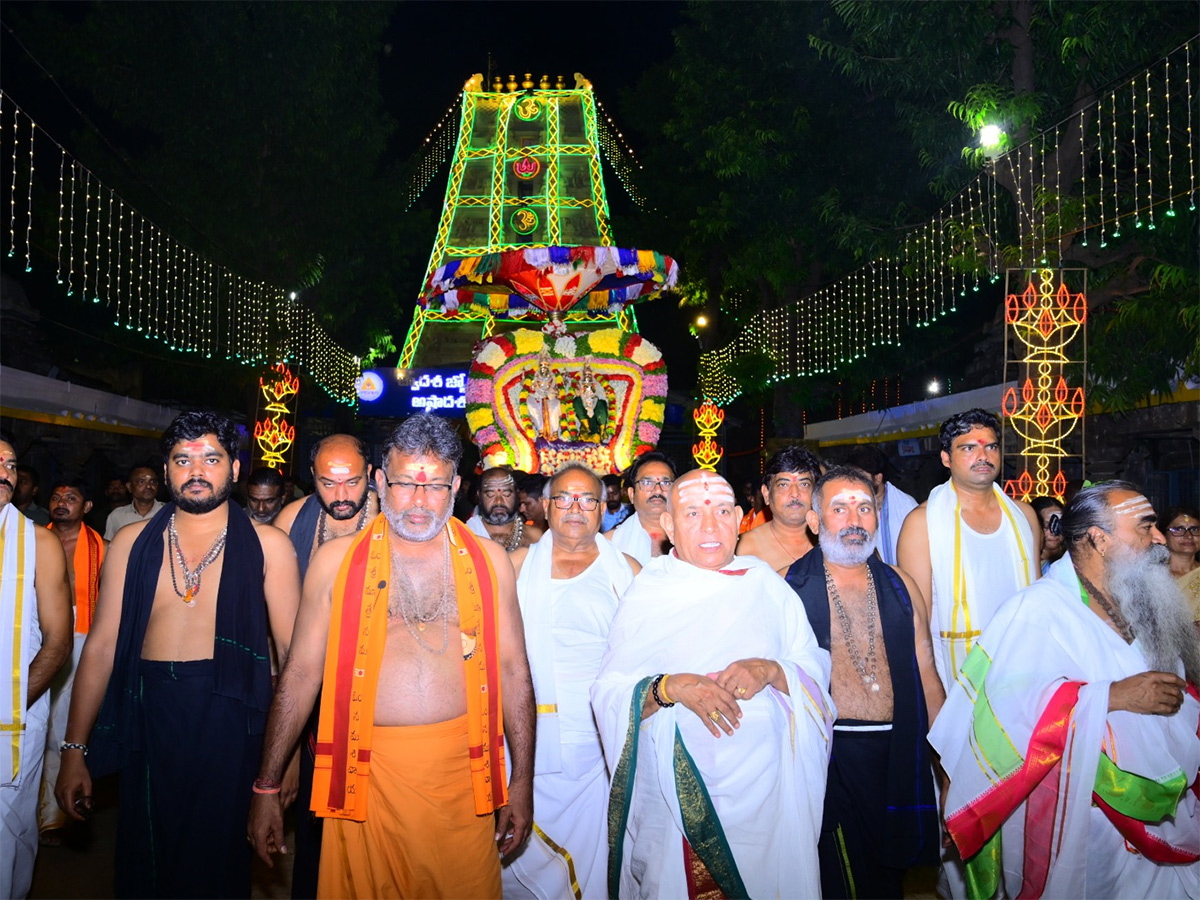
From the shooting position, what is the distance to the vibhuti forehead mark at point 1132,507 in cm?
377

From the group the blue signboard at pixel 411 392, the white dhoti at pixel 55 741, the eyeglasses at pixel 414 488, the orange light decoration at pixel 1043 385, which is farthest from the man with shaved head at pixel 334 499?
the blue signboard at pixel 411 392

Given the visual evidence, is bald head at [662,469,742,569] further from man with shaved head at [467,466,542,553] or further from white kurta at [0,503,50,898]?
man with shaved head at [467,466,542,553]

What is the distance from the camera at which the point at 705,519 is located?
3.63 m

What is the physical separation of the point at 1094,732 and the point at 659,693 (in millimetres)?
1577

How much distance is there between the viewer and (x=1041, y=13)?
11.2 m

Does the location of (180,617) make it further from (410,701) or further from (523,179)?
(523,179)

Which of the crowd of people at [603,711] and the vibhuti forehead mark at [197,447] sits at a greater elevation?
the vibhuti forehead mark at [197,447]

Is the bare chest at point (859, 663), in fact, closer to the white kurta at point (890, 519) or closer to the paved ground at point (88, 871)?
A: the white kurta at point (890, 519)

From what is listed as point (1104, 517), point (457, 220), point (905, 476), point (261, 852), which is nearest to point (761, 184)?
point (905, 476)

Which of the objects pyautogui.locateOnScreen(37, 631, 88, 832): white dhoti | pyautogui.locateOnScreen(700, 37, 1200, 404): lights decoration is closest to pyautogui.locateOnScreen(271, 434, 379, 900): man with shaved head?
pyautogui.locateOnScreen(37, 631, 88, 832): white dhoti

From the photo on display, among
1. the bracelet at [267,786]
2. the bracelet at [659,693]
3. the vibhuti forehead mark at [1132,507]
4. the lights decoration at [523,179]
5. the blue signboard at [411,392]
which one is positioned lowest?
the bracelet at [267,786]

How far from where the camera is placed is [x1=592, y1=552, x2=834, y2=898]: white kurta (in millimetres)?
3420

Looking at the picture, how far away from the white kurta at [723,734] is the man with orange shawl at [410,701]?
0.44 meters

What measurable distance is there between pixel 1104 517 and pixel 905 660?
0.94 metres
